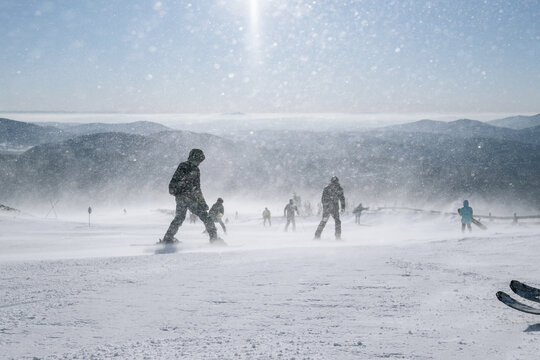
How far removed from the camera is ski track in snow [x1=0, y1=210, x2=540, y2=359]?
8.53ft

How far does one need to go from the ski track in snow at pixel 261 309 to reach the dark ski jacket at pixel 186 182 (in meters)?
2.04

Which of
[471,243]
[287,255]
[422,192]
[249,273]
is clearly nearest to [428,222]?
[471,243]

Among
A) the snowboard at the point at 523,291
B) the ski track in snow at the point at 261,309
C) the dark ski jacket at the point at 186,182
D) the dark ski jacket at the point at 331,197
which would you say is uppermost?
the dark ski jacket at the point at 186,182

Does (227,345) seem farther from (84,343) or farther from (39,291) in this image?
(39,291)

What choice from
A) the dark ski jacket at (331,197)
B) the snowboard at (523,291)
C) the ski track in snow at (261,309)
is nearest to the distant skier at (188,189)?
the ski track in snow at (261,309)

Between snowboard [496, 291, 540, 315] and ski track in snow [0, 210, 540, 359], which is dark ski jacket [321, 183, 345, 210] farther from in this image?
snowboard [496, 291, 540, 315]

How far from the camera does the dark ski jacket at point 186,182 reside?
8.12m

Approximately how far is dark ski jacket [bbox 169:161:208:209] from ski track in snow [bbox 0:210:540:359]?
204 cm

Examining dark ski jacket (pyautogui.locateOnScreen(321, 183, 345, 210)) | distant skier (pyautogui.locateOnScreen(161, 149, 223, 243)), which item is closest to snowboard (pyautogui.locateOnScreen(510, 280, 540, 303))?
distant skier (pyautogui.locateOnScreen(161, 149, 223, 243))

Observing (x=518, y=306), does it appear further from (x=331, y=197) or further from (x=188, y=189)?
(x=331, y=197)

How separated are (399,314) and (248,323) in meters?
1.27

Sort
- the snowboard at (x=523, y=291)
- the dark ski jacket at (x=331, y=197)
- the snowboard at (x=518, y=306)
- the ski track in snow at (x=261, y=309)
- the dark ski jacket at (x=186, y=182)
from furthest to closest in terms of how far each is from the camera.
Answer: the dark ski jacket at (x=331, y=197) → the dark ski jacket at (x=186, y=182) → the snowboard at (x=523, y=291) → the snowboard at (x=518, y=306) → the ski track in snow at (x=261, y=309)

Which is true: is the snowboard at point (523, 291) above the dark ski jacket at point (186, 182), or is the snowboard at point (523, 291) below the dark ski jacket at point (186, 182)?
below

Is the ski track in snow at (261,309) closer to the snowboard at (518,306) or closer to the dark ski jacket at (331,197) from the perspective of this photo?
the snowboard at (518,306)
